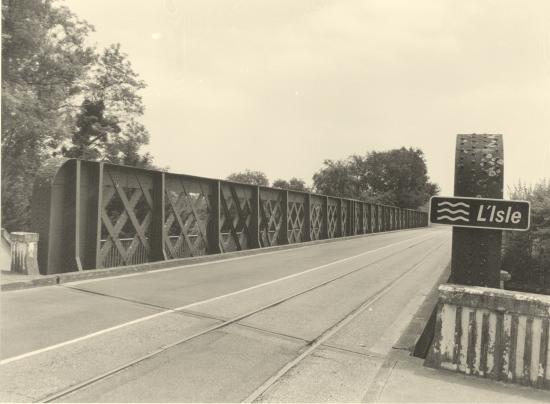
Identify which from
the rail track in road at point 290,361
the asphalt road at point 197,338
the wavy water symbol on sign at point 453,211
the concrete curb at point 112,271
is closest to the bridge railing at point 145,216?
the concrete curb at point 112,271

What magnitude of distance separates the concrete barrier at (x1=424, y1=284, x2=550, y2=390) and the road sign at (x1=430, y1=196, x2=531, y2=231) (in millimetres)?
634

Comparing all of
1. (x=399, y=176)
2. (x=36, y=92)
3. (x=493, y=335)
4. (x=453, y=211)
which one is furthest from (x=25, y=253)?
(x=399, y=176)

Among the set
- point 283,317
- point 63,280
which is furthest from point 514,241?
point 63,280

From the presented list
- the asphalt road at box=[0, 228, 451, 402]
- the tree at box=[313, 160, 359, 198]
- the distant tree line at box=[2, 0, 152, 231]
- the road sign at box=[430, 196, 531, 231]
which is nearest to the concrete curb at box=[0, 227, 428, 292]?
the asphalt road at box=[0, 228, 451, 402]

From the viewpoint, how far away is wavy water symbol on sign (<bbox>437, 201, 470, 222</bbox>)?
16.3 ft

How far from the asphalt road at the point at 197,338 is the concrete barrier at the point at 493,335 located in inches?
33.3

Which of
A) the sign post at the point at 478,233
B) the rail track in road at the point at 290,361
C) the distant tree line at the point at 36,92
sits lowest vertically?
the rail track in road at the point at 290,361

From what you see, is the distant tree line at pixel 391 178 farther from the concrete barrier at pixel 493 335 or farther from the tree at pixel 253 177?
the concrete barrier at pixel 493 335

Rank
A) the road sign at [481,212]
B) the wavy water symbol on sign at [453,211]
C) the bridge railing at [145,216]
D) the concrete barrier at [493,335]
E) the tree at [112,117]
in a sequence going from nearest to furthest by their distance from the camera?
the concrete barrier at [493,335] < the road sign at [481,212] < the wavy water symbol on sign at [453,211] < the bridge railing at [145,216] < the tree at [112,117]

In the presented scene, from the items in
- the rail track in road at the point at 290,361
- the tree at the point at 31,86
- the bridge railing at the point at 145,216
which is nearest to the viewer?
the rail track in road at the point at 290,361

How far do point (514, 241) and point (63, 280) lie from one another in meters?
12.5

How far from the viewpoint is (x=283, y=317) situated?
23.6 ft

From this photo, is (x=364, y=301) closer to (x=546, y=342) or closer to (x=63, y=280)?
(x=546, y=342)

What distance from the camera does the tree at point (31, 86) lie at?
85.4 feet
